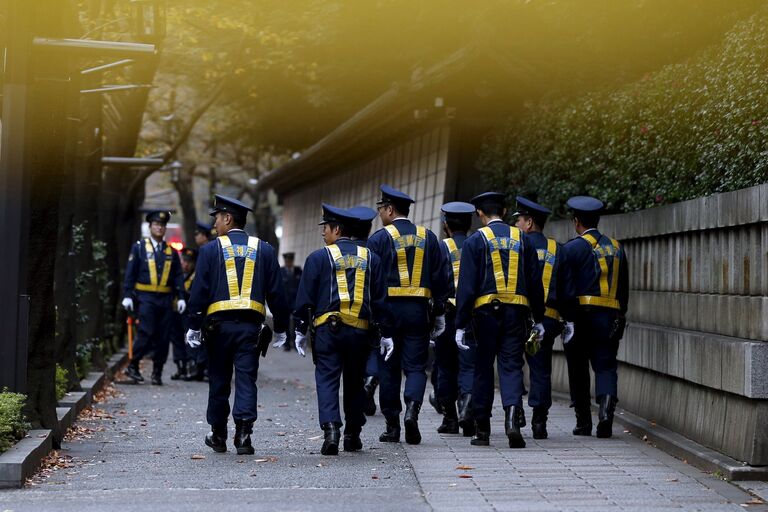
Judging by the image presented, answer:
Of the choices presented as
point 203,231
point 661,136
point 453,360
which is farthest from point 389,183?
point 453,360

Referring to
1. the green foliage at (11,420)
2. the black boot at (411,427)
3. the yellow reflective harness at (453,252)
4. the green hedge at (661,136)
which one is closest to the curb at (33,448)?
the green foliage at (11,420)

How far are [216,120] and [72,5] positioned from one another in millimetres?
24812

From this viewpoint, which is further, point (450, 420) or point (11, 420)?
point (450, 420)

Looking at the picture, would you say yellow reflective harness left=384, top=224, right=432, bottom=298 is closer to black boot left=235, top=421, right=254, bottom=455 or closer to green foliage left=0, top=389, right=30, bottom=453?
black boot left=235, top=421, right=254, bottom=455

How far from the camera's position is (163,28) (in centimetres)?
1340

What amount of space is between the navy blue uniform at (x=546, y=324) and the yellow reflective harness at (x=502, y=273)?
0.58 meters

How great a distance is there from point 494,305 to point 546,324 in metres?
1.17

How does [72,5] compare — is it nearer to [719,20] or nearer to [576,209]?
[576,209]

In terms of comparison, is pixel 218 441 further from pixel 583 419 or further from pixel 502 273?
pixel 583 419

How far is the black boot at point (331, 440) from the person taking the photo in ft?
32.4

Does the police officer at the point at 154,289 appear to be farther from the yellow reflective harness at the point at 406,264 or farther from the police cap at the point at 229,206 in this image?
the police cap at the point at 229,206

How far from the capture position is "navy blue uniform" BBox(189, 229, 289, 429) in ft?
32.9

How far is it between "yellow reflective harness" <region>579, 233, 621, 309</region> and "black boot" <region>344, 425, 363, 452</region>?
2299 millimetres

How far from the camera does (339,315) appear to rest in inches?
393
